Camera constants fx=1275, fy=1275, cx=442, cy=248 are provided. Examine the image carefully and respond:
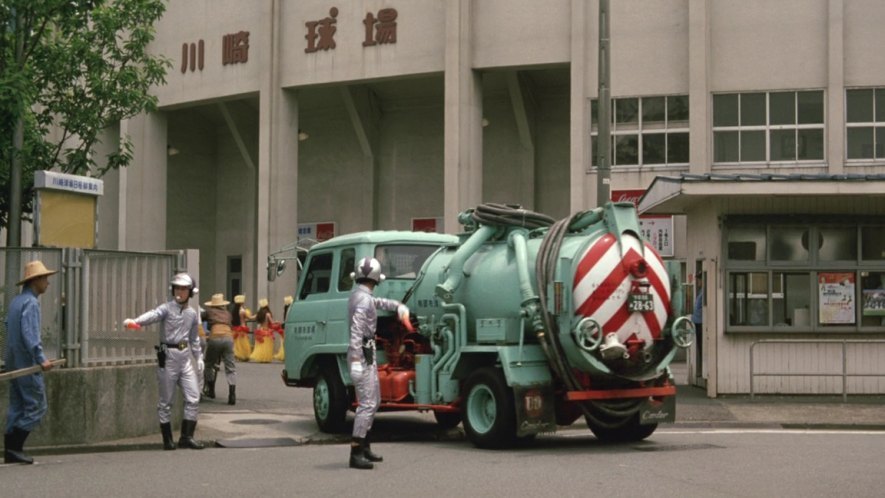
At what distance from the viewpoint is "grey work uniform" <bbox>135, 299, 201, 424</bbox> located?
13359 mm

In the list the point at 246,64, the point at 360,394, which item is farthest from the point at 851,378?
the point at 246,64

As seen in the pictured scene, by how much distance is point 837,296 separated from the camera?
19.0m

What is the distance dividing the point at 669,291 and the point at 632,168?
20289mm

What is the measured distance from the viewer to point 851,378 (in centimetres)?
1884

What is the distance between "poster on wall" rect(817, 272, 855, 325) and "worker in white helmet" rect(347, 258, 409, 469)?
9.44 metres

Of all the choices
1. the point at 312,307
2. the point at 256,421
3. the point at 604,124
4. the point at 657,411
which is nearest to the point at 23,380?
the point at 312,307

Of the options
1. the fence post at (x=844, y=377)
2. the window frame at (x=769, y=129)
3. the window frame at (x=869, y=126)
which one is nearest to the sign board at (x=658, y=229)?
the window frame at (x=769, y=129)

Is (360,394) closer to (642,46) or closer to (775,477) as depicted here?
(775,477)

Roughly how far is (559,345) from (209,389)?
853cm

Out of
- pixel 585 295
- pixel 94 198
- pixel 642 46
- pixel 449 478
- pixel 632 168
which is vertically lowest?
pixel 449 478

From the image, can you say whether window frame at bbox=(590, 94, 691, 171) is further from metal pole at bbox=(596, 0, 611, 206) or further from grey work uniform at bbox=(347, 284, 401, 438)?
grey work uniform at bbox=(347, 284, 401, 438)

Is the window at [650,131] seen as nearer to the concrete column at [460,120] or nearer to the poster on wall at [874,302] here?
the concrete column at [460,120]

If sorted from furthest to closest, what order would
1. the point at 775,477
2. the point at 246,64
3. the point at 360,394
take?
the point at 246,64
the point at 360,394
the point at 775,477

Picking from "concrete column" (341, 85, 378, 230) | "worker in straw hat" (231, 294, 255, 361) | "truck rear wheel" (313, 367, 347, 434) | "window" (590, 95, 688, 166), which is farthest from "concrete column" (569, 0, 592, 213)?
"truck rear wheel" (313, 367, 347, 434)
